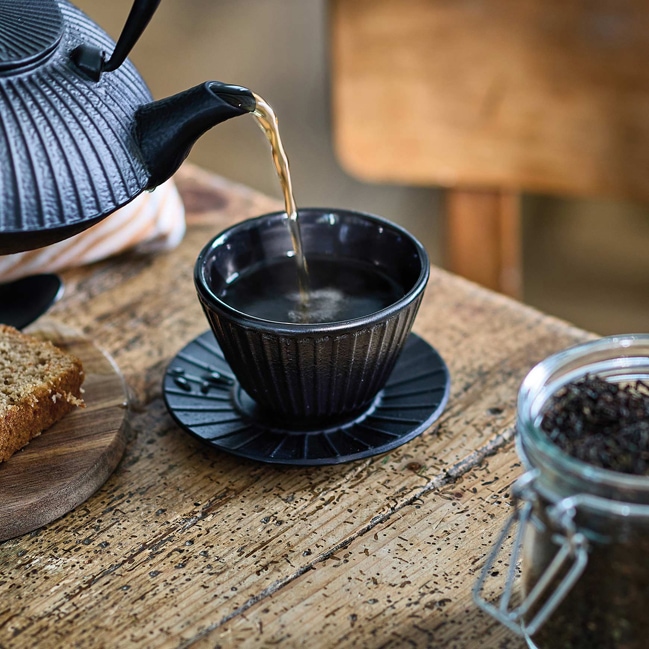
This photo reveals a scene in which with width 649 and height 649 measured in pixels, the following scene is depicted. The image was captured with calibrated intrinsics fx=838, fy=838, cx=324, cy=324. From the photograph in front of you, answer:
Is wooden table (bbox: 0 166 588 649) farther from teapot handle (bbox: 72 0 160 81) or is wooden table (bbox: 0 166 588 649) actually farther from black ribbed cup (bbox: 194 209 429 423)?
teapot handle (bbox: 72 0 160 81)

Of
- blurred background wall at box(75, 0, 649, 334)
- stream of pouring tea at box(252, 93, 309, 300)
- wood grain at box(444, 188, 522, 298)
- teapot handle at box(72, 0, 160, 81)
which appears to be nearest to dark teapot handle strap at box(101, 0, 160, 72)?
teapot handle at box(72, 0, 160, 81)

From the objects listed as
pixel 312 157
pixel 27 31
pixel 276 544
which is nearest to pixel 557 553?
pixel 276 544

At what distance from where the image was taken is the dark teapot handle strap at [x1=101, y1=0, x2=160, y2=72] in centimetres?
63

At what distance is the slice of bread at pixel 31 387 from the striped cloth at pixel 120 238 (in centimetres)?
20

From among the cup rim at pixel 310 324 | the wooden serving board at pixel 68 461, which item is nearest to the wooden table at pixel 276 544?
the wooden serving board at pixel 68 461

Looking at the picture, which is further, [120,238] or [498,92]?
[498,92]

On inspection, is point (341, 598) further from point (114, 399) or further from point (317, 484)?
point (114, 399)

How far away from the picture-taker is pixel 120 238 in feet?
3.53

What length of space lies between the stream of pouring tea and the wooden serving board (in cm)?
21

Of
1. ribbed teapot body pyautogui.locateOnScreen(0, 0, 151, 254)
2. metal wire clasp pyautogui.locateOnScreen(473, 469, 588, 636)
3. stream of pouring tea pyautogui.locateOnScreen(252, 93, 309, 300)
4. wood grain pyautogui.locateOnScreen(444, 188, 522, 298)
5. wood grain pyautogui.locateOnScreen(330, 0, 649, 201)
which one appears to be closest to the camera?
metal wire clasp pyautogui.locateOnScreen(473, 469, 588, 636)

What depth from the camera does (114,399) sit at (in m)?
0.82

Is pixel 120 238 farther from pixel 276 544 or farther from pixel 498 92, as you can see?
pixel 498 92

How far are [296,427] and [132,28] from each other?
37cm

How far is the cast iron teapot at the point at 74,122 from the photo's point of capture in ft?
1.98
